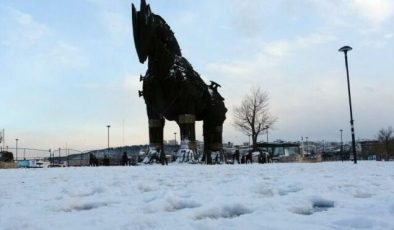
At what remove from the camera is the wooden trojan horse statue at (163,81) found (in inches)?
1107

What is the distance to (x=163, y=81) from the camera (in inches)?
1156

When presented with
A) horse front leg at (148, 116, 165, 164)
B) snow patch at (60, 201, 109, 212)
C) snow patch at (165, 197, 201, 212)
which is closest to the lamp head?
horse front leg at (148, 116, 165, 164)

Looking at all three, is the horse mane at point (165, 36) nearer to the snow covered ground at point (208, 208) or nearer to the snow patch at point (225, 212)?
the snow covered ground at point (208, 208)

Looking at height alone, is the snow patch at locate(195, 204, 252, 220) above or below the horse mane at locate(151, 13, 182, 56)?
below

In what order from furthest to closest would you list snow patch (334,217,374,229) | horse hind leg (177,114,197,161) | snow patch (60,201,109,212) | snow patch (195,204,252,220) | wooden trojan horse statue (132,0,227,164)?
1. horse hind leg (177,114,197,161)
2. wooden trojan horse statue (132,0,227,164)
3. snow patch (60,201,109,212)
4. snow patch (195,204,252,220)
5. snow patch (334,217,374,229)

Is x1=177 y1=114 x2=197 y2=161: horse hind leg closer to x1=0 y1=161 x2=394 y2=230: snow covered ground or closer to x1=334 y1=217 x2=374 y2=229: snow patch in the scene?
x1=0 y1=161 x2=394 y2=230: snow covered ground

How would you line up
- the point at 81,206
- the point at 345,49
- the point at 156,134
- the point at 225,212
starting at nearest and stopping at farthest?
the point at 225,212
the point at 81,206
the point at 156,134
the point at 345,49

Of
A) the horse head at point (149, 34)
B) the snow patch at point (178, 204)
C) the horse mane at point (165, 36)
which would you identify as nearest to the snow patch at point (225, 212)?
the snow patch at point (178, 204)

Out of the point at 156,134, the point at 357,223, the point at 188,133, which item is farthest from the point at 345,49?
the point at 357,223

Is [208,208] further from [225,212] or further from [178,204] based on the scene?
[178,204]

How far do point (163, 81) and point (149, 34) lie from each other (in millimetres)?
2864

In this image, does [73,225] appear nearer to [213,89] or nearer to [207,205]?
[207,205]

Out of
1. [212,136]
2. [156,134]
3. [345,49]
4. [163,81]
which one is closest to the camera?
[163,81]

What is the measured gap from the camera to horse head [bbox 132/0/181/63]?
27625mm
